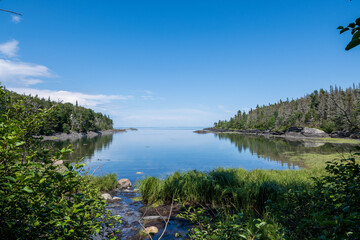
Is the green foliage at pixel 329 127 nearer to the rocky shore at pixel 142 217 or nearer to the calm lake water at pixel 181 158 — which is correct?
the calm lake water at pixel 181 158

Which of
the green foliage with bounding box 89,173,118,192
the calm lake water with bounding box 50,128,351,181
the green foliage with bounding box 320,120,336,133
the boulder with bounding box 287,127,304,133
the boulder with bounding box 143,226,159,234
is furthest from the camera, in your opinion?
the boulder with bounding box 287,127,304,133

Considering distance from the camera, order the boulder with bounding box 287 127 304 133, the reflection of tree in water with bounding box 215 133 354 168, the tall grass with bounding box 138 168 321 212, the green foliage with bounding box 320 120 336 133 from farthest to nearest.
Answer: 1. the boulder with bounding box 287 127 304 133
2. the green foliage with bounding box 320 120 336 133
3. the reflection of tree in water with bounding box 215 133 354 168
4. the tall grass with bounding box 138 168 321 212

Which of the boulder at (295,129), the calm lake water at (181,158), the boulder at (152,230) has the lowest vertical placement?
the calm lake water at (181,158)

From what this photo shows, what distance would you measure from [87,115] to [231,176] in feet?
412

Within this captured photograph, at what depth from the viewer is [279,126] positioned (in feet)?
354

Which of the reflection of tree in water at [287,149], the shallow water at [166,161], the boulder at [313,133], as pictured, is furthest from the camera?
the boulder at [313,133]

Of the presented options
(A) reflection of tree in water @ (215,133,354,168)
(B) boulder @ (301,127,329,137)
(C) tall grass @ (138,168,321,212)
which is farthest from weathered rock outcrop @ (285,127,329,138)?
(C) tall grass @ (138,168,321,212)

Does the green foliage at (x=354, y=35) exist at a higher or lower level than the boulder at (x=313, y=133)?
higher

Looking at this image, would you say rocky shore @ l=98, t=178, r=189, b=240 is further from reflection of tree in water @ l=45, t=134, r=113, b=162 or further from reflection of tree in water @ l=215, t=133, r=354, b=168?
reflection of tree in water @ l=215, t=133, r=354, b=168

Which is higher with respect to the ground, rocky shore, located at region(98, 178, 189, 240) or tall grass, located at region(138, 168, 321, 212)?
tall grass, located at region(138, 168, 321, 212)

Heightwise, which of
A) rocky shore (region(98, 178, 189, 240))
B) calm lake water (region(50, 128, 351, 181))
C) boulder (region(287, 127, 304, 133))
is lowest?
calm lake water (region(50, 128, 351, 181))

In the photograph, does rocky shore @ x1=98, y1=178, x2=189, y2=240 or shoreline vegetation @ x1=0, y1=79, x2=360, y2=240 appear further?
rocky shore @ x1=98, y1=178, x2=189, y2=240

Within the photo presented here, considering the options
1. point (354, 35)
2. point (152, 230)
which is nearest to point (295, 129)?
point (152, 230)

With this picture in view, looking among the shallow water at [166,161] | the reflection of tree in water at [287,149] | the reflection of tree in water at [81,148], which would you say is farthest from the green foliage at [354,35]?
the reflection of tree in water at [287,149]
